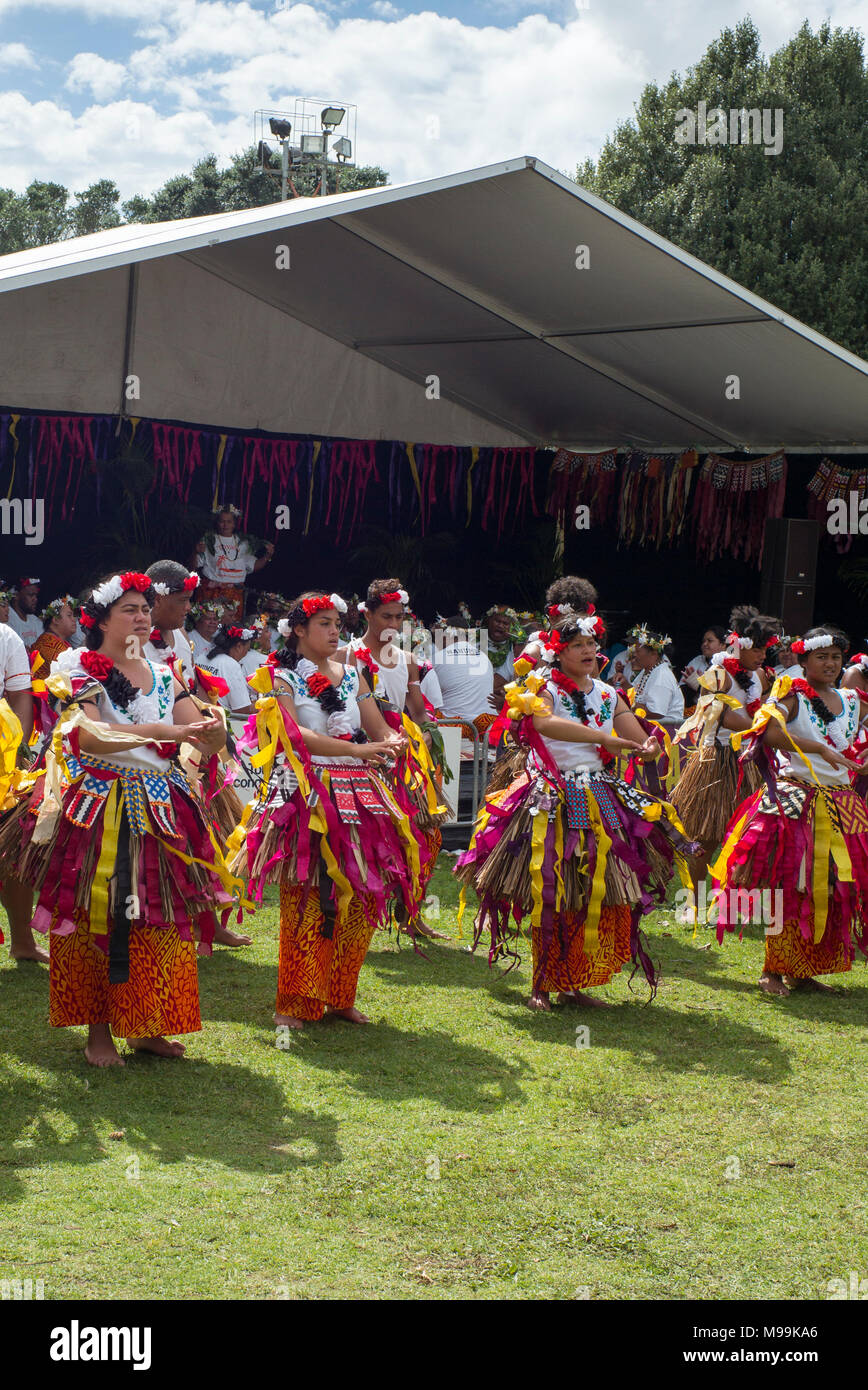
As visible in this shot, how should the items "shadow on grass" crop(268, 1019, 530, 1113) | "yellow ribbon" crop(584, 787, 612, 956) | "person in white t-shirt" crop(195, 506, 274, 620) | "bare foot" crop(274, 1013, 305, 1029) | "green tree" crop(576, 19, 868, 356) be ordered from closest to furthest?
"shadow on grass" crop(268, 1019, 530, 1113)
"bare foot" crop(274, 1013, 305, 1029)
"yellow ribbon" crop(584, 787, 612, 956)
"person in white t-shirt" crop(195, 506, 274, 620)
"green tree" crop(576, 19, 868, 356)

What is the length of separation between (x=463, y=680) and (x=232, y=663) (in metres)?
1.60

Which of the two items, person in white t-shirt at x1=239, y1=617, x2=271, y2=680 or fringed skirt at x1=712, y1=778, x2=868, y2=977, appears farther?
person in white t-shirt at x1=239, y1=617, x2=271, y2=680

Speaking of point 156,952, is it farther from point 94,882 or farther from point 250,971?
point 250,971

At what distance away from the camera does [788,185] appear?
19719 millimetres

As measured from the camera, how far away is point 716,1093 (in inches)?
179

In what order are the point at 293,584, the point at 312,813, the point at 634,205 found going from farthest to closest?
1. the point at 634,205
2. the point at 293,584
3. the point at 312,813

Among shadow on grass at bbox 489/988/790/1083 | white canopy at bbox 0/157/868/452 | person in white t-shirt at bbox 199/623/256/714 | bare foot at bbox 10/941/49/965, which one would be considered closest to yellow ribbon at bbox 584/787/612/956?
shadow on grass at bbox 489/988/790/1083

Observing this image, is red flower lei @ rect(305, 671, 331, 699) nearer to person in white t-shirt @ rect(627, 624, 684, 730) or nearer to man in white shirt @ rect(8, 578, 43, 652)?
person in white t-shirt @ rect(627, 624, 684, 730)

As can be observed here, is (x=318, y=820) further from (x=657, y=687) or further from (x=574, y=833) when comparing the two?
(x=657, y=687)

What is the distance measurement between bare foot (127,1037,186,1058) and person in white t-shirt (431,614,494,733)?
4.41 m

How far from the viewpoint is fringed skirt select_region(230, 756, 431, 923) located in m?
4.84

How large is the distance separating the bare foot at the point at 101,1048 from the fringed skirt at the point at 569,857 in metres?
1.60

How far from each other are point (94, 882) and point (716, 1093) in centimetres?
216
